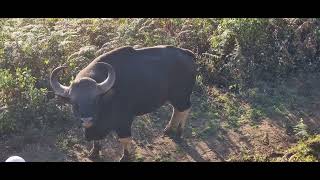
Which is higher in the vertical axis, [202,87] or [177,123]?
[202,87]

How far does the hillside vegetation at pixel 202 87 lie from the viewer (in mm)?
8195

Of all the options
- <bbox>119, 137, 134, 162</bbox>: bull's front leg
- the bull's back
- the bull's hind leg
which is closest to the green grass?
the bull's hind leg

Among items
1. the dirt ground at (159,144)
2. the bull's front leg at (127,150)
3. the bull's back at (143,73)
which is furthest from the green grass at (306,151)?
the bull's front leg at (127,150)

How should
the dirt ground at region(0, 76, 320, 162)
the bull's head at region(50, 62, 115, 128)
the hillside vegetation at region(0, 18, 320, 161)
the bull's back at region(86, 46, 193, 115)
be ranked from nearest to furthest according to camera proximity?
the bull's head at region(50, 62, 115, 128), the bull's back at region(86, 46, 193, 115), the dirt ground at region(0, 76, 320, 162), the hillside vegetation at region(0, 18, 320, 161)

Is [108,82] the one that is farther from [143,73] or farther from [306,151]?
→ [306,151]

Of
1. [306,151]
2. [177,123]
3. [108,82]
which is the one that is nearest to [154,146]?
[177,123]

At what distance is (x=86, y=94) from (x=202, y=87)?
145 inches

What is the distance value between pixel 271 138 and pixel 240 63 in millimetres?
2245

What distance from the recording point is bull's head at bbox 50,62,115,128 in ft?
22.3

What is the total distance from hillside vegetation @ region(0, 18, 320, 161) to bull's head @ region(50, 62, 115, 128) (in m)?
1.38

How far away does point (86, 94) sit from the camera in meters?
6.89

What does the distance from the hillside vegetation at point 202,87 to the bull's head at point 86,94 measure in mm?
1384

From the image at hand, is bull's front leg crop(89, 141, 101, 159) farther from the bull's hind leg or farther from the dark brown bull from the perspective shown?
the bull's hind leg

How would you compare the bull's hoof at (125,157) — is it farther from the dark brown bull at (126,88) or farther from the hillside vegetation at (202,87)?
the hillside vegetation at (202,87)
